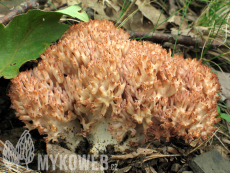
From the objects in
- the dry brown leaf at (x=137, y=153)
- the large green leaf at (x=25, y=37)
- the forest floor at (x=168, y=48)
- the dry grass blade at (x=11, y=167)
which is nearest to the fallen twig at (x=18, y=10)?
the forest floor at (x=168, y=48)

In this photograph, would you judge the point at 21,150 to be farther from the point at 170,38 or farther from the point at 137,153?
the point at 170,38

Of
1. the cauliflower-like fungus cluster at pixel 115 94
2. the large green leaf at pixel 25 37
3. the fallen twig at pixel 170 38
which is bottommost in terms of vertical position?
the cauliflower-like fungus cluster at pixel 115 94

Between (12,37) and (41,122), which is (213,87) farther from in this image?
(12,37)

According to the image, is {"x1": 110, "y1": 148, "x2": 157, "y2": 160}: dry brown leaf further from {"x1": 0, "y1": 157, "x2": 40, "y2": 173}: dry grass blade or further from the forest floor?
{"x1": 0, "y1": 157, "x2": 40, "y2": 173}: dry grass blade

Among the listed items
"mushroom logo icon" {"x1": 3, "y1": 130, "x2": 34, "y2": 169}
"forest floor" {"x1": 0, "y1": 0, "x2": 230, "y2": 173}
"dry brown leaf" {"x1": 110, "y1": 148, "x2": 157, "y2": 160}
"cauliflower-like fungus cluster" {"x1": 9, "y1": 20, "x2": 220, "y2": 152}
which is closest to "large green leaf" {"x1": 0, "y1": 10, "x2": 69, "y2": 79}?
"cauliflower-like fungus cluster" {"x1": 9, "y1": 20, "x2": 220, "y2": 152}

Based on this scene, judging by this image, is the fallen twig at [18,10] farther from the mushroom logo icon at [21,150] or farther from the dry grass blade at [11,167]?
the dry grass blade at [11,167]

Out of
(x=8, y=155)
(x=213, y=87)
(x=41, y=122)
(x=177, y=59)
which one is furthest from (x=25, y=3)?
(x=213, y=87)
